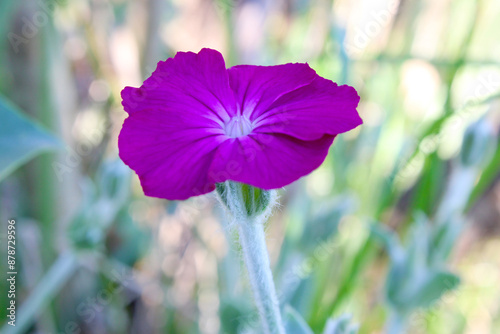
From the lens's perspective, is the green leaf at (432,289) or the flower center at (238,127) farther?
the green leaf at (432,289)

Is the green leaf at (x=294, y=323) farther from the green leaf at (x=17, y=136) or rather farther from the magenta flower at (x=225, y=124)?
the green leaf at (x=17, y=136)

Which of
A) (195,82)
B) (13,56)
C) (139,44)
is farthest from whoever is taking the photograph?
(139,44)

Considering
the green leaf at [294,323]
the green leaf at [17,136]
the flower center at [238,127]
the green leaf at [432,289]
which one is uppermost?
the flower center at [238,127]

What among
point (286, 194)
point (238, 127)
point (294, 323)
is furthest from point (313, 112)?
point (286, 194)

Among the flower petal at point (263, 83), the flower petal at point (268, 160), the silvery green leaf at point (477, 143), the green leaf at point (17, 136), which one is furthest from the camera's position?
the silvery green leaf at point (477, 143)

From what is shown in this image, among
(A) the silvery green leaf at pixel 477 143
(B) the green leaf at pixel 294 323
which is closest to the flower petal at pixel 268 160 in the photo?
(B) the green leaf at pixel 294 323

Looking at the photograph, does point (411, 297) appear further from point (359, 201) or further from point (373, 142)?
point (373, 142)

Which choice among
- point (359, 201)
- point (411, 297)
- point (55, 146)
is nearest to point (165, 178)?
point (55, 146)

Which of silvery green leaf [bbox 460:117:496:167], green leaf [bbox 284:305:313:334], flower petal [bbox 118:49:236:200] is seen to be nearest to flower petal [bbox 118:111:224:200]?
flower petal [bbox 118:49:236:200]
